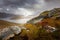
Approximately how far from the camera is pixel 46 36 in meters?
4.98

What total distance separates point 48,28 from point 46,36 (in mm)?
227

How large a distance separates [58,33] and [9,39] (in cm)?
124

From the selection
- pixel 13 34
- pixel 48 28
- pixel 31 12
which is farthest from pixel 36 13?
pixel 13 34

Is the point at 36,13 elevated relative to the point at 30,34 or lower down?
elevated

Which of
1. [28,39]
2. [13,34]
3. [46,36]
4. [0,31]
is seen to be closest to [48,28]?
[46,36]

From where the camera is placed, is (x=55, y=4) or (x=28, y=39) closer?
(x=28, y=39)

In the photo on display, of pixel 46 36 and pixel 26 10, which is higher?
pixel 26 10

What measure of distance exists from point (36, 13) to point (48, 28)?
543 millimetres

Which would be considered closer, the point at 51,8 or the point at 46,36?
the point at 46,36

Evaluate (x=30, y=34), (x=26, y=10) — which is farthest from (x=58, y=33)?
(x=26, y=10)

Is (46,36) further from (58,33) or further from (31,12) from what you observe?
(31,12)

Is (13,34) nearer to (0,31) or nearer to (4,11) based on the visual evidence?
(0,31)

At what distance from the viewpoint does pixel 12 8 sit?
17.5 ft

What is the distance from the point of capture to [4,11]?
5.23m
